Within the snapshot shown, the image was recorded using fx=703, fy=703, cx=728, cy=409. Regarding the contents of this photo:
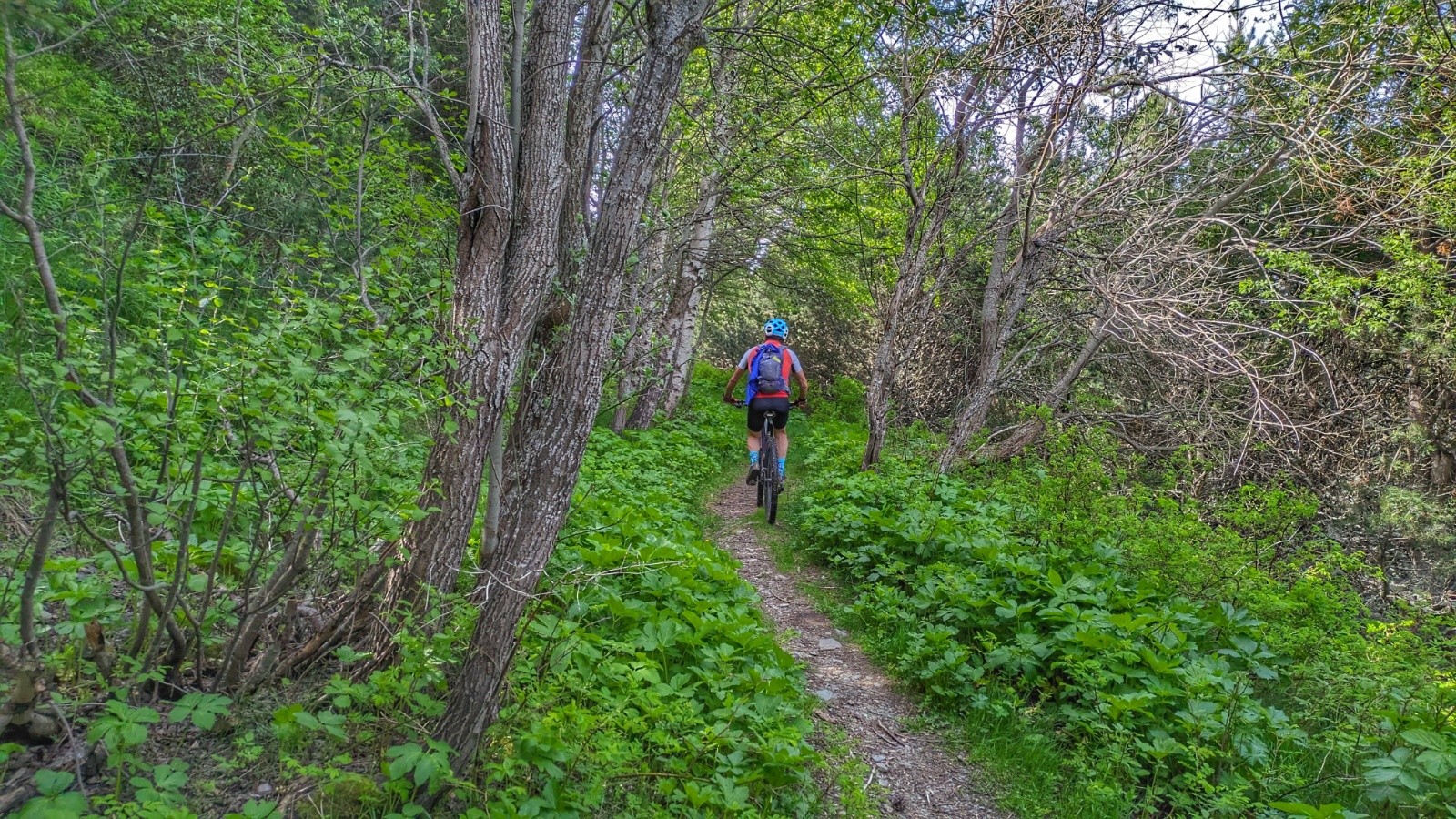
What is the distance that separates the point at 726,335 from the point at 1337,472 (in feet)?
58.7

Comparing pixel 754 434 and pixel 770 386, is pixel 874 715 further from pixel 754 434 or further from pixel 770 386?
pixel 770 386

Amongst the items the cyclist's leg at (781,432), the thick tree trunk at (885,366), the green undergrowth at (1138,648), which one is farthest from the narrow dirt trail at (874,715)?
the thick tree trunk at (885,366)

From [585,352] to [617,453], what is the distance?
19.4 feet

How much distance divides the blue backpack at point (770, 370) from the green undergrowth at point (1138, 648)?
1.68m

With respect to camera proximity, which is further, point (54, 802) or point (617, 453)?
point (617, 453)

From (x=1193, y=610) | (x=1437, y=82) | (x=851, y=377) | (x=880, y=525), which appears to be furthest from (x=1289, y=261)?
(x=851, y=377)

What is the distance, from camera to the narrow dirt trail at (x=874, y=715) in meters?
3.68

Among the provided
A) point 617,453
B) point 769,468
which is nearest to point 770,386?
point 769,468

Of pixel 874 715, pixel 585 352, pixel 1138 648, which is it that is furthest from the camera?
pixel 874 715

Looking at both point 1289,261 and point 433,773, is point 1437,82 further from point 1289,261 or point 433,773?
point 433,773

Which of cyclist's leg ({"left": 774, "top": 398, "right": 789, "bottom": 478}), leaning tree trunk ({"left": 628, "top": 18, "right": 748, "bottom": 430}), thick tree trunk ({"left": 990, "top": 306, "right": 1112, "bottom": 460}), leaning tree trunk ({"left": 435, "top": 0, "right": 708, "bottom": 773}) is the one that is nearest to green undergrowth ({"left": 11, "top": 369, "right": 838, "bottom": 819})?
leaning tree trunk ({"left": 435, "top": 0, "right": 708, "bottom": 773})

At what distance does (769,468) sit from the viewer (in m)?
8.35

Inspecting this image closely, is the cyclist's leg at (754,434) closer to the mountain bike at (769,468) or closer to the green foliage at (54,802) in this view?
the mountain bike at (769,468)

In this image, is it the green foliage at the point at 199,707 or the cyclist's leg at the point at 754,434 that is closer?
the green foliage at the point at 199,707
